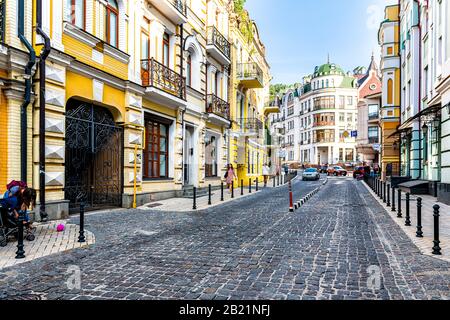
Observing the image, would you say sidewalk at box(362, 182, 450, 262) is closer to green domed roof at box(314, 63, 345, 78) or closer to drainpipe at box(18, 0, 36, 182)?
drainpipe at box(18, 0, 36, 182)

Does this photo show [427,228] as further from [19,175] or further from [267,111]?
[267,111]

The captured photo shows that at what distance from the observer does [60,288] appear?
15.1ft

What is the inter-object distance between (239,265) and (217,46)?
1750 cm

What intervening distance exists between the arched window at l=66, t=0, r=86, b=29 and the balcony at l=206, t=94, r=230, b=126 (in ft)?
31.6

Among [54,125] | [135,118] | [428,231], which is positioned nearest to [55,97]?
[54,125]

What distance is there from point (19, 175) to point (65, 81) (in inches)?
121

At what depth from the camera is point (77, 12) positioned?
11.4m

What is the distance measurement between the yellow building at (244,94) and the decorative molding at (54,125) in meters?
14.3

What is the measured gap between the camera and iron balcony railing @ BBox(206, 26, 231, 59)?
20531mm

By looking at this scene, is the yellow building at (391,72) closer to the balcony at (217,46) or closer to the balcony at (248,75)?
the balcony at (248,75)

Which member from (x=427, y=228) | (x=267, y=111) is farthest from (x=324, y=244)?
(x=267, y=111)

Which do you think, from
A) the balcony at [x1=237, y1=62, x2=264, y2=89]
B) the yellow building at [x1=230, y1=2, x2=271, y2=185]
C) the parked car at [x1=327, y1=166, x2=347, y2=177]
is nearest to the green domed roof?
the parked car at [x1=327, y1=166, x2=347, y2=177]

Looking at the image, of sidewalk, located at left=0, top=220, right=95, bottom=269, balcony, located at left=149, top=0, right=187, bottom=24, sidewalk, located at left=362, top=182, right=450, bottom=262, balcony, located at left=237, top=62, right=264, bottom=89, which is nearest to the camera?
sidewalk, located at left=0, top=220, right=95, bottom=269

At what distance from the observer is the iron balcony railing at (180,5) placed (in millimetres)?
15794
